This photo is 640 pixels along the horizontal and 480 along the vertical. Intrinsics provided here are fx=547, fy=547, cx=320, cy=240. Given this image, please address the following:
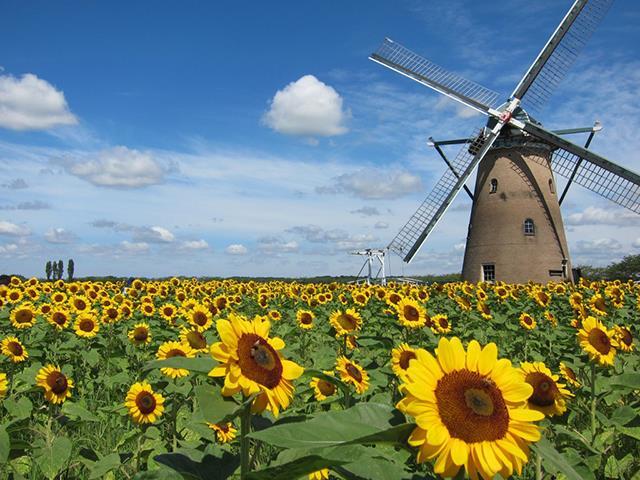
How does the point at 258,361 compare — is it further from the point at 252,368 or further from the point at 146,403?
the point at 146,403

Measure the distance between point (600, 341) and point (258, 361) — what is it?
3800mm

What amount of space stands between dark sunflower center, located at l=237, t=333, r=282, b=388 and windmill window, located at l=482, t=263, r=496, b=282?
2750 centimetres

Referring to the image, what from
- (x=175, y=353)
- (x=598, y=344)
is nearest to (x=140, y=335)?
(x=175, y=353)

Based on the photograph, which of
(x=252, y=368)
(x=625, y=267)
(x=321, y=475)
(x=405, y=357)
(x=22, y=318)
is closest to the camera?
(x=252, y=368)

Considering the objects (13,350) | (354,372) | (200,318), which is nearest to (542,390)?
(354,372)

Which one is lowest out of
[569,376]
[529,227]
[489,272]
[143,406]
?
[143,406]

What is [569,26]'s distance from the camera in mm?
29797

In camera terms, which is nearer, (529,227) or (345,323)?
(345,323)

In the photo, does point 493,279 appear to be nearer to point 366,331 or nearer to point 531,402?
point 366,331

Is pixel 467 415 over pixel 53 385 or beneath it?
over

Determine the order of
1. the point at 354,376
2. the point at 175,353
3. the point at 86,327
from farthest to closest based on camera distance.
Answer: the point at 86,327 → the point at 175,353 → the point at 354,376

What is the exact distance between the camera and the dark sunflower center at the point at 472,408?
171 centimetres

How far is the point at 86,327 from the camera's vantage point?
26.6ft

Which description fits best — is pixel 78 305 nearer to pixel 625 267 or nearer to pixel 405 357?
pixel 405 357
